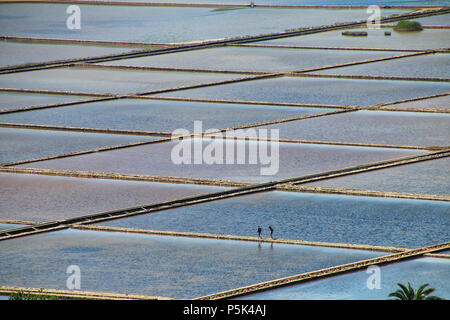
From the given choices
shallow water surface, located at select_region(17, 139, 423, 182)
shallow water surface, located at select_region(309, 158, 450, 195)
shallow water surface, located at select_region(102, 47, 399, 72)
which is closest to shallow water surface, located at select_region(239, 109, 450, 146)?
shallow water surface, located at select_region(17, 139, 423, 182)

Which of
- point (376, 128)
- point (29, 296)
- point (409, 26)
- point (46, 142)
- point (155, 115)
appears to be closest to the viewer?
point (29, 296)

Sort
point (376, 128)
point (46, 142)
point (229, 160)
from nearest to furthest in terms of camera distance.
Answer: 1. point (229, 160)
2. point (46, 142)
3. point (376, 128)

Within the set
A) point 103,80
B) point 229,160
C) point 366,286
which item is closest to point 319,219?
point 366,286

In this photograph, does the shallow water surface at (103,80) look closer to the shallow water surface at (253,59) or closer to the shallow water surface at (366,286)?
the shallow water surface at (253,59)

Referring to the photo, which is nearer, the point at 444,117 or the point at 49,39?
the point at 444,117

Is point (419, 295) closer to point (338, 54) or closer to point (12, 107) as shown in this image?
point (12, 107)

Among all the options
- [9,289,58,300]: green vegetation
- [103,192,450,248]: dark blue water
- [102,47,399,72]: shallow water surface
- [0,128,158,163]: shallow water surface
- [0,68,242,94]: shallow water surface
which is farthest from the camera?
[102,47,399,72]: shallow water surface

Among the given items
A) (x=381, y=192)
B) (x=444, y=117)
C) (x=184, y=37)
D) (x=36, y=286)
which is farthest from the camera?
(x=184, y=37)

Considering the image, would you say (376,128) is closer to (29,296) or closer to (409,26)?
(29,296)

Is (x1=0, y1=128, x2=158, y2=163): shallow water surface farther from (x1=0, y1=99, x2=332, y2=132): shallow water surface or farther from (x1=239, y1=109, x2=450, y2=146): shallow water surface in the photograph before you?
(x1=239, y1=109, x2=450, y2=146): shallow water surface

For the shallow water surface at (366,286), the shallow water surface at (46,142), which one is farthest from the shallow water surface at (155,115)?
the shallow water surface at (366,286)
